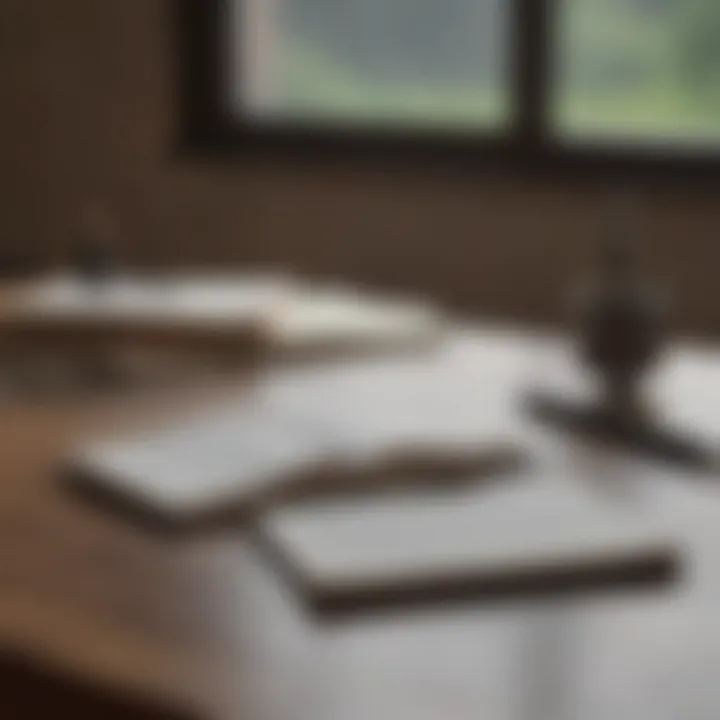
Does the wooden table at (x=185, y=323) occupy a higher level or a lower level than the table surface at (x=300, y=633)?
higher

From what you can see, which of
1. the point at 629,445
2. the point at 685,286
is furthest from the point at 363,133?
the point at 629,445

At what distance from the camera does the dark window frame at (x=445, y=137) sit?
3.11 m

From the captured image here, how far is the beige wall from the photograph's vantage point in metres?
3.15

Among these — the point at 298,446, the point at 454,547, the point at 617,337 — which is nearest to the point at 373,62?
the point at 617,337

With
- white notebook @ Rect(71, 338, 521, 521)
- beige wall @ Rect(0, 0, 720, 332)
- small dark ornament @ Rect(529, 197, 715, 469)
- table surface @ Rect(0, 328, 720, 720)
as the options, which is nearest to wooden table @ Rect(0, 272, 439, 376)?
white notebook @ Rect(71, 338, 521, 521)

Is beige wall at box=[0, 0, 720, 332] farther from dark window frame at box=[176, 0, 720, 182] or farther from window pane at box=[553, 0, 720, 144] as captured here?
window pane at box=[553, 0, 720, 144]

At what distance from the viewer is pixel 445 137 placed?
3.30m

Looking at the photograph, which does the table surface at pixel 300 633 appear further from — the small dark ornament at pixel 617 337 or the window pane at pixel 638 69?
the window pane at pixel 638 69

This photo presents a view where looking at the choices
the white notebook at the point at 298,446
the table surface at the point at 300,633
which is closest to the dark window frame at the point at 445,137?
the white notebook at the point at 298,446

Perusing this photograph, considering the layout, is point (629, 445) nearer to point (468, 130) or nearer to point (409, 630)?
point (409, 630)

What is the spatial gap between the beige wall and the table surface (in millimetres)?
1932

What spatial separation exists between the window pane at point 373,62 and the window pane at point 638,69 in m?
0.13

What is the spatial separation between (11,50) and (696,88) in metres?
1.49

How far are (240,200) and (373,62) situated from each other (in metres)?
0.40
